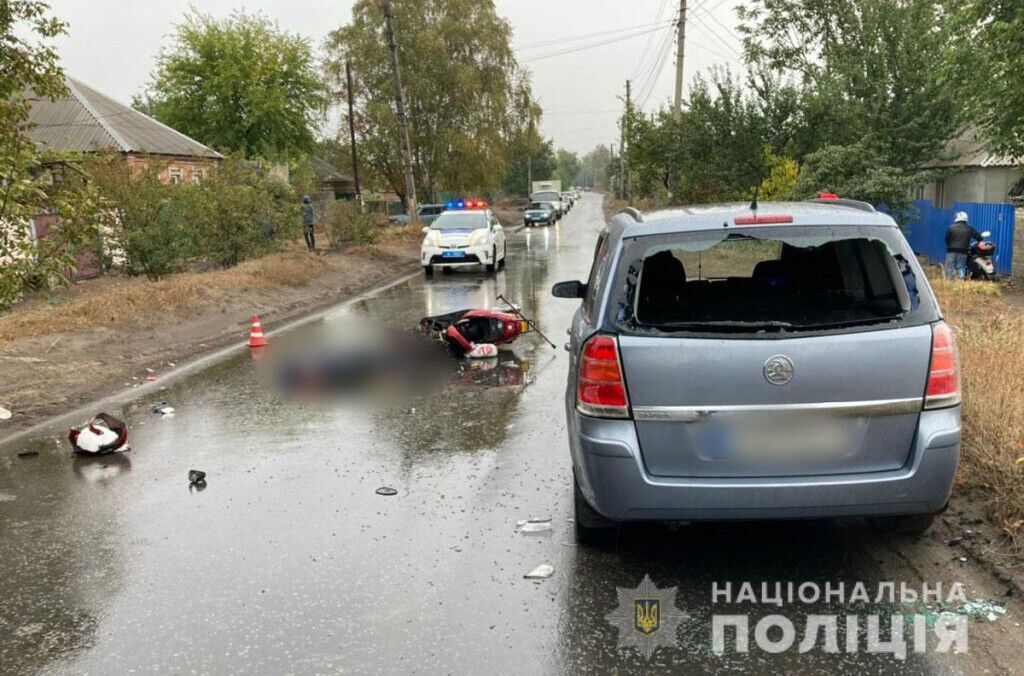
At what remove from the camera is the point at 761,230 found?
162 inches

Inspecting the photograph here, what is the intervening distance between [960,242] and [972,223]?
2.49 m

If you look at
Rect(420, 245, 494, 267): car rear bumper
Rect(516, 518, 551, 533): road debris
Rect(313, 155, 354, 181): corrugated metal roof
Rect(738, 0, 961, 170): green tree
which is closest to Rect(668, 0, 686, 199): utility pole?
Rect(738, 0, 961, 170): green tree

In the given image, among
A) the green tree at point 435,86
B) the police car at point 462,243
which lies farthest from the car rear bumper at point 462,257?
the green tree at point 435,86

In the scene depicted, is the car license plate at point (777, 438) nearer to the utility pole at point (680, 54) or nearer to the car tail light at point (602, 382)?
the car tail light at point (602, 382)

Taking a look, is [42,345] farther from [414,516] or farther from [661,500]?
[661,500]

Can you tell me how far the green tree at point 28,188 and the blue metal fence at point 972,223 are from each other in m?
16.4

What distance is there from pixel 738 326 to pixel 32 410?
7.40m

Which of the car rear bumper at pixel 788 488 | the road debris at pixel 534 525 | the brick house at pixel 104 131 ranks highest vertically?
the brick house at pixel 104 131

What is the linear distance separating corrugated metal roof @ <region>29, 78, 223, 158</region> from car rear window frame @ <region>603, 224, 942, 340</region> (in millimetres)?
32003

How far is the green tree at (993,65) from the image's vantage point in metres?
14.0

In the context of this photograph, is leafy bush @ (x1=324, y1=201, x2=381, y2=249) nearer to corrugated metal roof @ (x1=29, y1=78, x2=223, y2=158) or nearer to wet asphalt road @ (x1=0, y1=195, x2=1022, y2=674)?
corrugated metal roof @ (x1=29, y1=78, x2=223, y2=158)

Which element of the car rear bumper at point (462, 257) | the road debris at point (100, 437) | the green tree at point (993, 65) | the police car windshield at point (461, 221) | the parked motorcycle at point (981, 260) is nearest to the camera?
the road debris at point (100, 437)

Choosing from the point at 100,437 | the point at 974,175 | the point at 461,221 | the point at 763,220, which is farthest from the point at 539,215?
the point at 763,220

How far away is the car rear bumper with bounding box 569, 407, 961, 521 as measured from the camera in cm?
384
